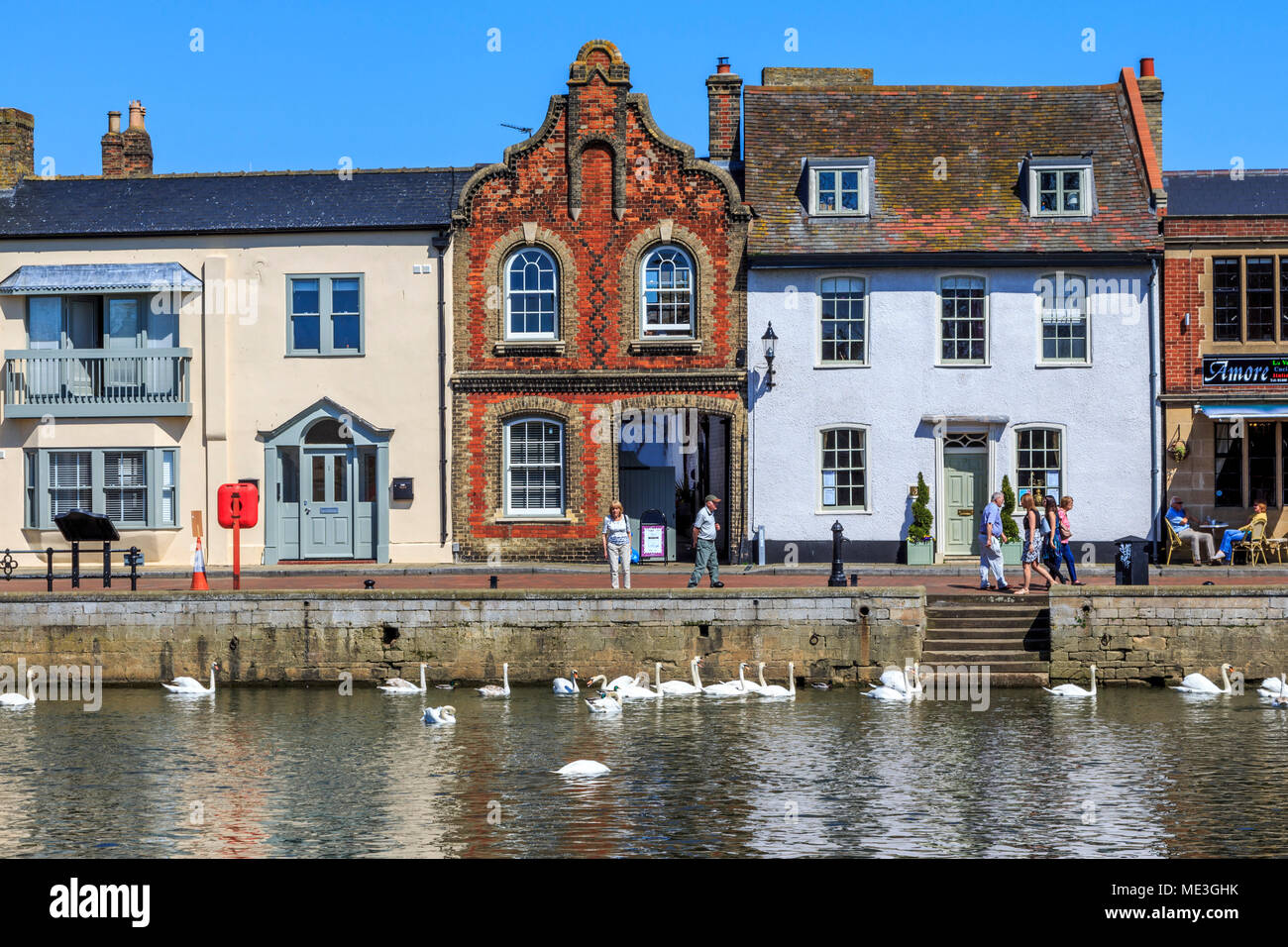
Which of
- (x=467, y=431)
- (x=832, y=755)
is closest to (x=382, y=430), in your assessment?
(x=467, y=431)

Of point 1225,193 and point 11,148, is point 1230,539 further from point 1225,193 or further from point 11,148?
point 11,148

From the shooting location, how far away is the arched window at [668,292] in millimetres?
30859

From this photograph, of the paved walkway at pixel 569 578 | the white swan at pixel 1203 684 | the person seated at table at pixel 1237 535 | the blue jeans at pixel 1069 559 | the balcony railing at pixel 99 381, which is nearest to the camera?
the white swan at pixel 1203 684

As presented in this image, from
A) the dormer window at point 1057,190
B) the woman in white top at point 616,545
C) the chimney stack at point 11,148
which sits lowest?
the woman in white top at point 616,545

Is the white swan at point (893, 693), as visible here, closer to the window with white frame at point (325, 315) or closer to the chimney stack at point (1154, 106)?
the window with white frame at point (325, 315)

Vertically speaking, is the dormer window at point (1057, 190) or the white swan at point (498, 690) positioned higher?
the dormer window at point (1057, 190)

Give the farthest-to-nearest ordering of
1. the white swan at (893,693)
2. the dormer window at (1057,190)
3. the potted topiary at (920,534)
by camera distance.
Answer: the dormer window at (1057,190)
the potted topiary at (920,534)
the white swan at (893,693)

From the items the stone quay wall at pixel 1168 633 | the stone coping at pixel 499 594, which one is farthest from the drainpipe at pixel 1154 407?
the stone coping at pixel 499 594

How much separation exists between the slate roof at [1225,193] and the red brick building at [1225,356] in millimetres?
927
